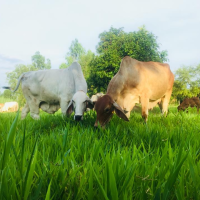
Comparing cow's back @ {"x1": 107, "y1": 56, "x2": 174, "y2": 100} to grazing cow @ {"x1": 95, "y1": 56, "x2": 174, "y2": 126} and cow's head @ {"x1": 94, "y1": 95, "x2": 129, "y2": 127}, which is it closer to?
grazing cow @ {"x1": 95, "y1": 56, "x2": 174, "y2": 126}

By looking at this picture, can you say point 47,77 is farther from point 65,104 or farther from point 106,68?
point 106,68

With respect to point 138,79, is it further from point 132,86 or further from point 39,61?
point 39,61

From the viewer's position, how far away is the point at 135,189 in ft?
3.38

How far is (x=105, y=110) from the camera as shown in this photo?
12.0ft

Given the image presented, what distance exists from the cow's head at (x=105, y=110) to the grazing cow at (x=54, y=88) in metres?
0.46

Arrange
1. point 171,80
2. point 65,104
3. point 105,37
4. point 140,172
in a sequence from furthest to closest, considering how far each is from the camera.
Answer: point 105,37, point 171,80, point 65,104, point 140,172

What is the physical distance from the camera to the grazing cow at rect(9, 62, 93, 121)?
4785mm

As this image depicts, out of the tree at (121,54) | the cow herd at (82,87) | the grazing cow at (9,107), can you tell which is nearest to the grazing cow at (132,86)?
the cow herd at (82,87)

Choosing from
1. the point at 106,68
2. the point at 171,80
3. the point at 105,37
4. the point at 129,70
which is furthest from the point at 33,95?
the point at 105,37

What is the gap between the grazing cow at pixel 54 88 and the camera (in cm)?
479

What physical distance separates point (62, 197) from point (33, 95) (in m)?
5.12

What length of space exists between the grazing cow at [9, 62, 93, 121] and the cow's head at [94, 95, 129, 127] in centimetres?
46

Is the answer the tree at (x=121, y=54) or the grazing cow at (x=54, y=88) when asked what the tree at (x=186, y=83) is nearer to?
the tree at (x=121, y=54)

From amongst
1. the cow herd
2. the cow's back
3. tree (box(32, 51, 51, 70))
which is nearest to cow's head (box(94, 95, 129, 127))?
the cow herd
